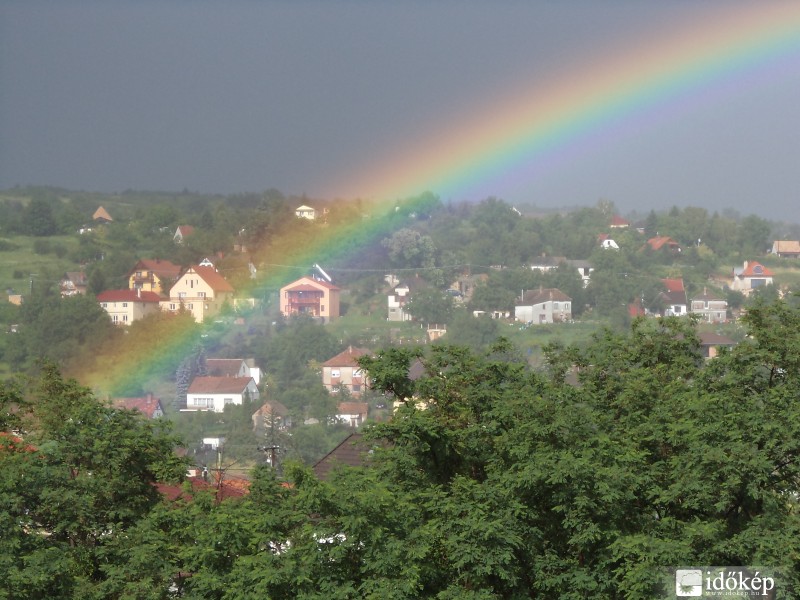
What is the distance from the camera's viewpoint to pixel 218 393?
265 feet

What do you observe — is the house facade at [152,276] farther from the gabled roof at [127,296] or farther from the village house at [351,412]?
the village house at [351,412]

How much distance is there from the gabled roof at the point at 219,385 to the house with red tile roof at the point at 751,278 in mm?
47348

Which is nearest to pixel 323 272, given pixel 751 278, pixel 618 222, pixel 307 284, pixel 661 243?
pixel 307 284

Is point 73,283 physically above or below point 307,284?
above

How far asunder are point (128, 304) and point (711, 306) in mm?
46923

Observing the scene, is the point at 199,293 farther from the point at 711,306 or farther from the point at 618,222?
the point at 618,222

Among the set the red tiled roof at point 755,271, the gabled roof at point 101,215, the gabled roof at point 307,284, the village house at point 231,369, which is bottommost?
the village house at point 231,369

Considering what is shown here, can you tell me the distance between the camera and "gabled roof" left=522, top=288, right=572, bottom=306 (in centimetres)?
10062

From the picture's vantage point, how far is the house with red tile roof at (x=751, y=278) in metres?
109

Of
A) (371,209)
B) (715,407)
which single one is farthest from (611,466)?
(371,209)

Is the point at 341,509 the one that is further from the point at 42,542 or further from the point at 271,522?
the point at 42,542

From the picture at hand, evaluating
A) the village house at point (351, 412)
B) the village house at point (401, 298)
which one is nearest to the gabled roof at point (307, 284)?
the village house at point (401, 298)

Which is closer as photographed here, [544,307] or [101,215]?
[544,307]

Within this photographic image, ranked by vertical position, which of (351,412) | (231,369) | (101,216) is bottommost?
(351,412)
